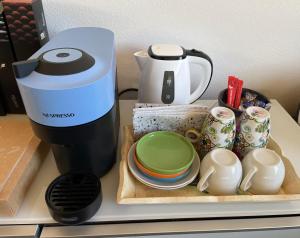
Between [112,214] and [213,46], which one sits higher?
[213,46]

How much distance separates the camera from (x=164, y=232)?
1.81ft

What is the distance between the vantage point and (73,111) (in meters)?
0.47

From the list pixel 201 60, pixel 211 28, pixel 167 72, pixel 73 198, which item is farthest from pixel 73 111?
pixel 211 28

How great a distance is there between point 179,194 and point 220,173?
0.10 m

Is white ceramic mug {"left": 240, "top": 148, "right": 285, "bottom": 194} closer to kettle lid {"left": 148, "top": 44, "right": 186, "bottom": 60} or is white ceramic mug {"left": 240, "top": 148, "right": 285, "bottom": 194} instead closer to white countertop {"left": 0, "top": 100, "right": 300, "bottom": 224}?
white countertop {"left": 0, "top": 100, "right": 300, "bottom": 224}

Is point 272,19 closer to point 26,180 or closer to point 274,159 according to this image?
point 274,159

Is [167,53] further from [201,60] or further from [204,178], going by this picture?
[204,178]

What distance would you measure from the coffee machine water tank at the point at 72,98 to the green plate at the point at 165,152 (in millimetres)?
88

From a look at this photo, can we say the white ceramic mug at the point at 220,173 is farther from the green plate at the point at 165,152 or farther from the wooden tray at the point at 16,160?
the wooden tray at the point at 16,160

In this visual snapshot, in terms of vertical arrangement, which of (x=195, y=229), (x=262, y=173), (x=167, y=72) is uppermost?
(x=167, y=72)

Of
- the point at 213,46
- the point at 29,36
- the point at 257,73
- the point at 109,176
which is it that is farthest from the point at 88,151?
the point at 257,73

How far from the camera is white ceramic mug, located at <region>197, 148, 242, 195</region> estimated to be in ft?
1.82

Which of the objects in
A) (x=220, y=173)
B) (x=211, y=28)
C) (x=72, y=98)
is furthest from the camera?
(x=211, y=28)

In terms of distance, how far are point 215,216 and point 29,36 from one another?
61 centimetres
